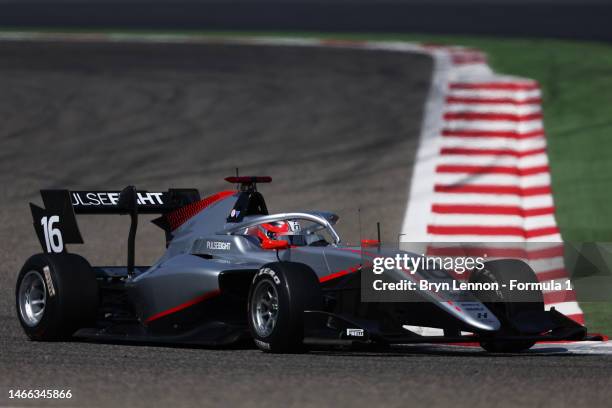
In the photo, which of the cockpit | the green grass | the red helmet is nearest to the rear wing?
the cockpit

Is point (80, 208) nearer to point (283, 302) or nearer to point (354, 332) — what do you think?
point (283, 302)

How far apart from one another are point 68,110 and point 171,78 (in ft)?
11.6

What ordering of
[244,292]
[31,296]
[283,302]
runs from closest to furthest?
[283,302] < [244,292] < [31,296]

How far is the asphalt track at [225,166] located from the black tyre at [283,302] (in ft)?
0.65

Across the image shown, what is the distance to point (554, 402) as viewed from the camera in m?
8.00

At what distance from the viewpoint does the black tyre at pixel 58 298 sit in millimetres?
11312

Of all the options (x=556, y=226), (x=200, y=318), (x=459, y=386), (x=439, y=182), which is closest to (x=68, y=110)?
(x=439, y=182)

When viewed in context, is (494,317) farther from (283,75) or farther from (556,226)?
(283,75)

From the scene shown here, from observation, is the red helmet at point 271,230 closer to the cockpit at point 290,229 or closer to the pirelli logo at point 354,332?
the cockpit at point 290,229

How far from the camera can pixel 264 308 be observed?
34.7ft

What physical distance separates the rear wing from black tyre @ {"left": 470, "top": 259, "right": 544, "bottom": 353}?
3.12m

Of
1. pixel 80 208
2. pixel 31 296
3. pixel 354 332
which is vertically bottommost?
pixel 354 332

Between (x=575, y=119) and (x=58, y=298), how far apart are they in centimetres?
1348

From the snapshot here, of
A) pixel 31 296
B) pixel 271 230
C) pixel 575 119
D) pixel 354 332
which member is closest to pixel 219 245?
A: pixel 271 230
